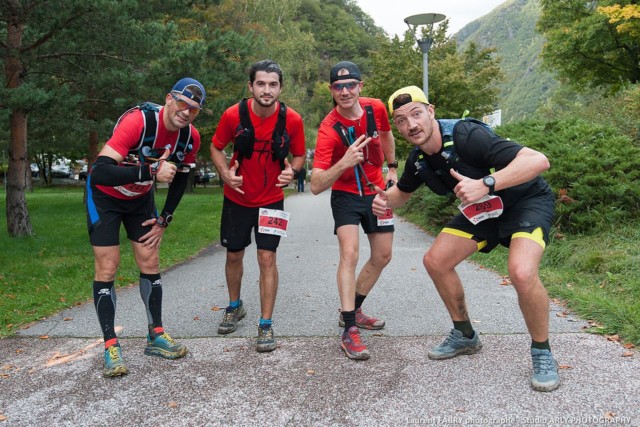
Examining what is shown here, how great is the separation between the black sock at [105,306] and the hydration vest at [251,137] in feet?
4.77

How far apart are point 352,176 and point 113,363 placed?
89.4 inches

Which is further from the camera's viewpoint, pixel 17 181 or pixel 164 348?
pixel 17 181

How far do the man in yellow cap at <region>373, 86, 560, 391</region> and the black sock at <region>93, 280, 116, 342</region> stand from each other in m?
2.09

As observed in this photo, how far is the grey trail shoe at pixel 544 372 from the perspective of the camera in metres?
3.10

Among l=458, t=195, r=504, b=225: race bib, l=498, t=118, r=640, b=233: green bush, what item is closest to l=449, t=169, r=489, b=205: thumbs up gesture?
l=458, t=195, r=504, b=225: race bib

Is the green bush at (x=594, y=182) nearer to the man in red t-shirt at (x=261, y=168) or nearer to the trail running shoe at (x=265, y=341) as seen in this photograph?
the man in red t-shirt at (x=261, y=168)

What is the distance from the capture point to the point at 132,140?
366 cm

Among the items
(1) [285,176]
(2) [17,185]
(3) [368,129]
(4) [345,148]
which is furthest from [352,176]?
(2) [17,185]

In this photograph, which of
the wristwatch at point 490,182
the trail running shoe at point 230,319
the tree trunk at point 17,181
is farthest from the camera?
the tree trunk at point 17,181

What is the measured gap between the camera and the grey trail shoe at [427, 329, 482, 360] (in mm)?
3723

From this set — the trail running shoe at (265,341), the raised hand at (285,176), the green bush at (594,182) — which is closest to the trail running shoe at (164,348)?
the trail running shoe at (265,341)

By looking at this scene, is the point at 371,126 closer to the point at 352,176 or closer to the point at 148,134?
the point at 352,176

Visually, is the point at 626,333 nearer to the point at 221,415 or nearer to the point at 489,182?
the point at 489,182

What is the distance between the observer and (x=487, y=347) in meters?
3.92
